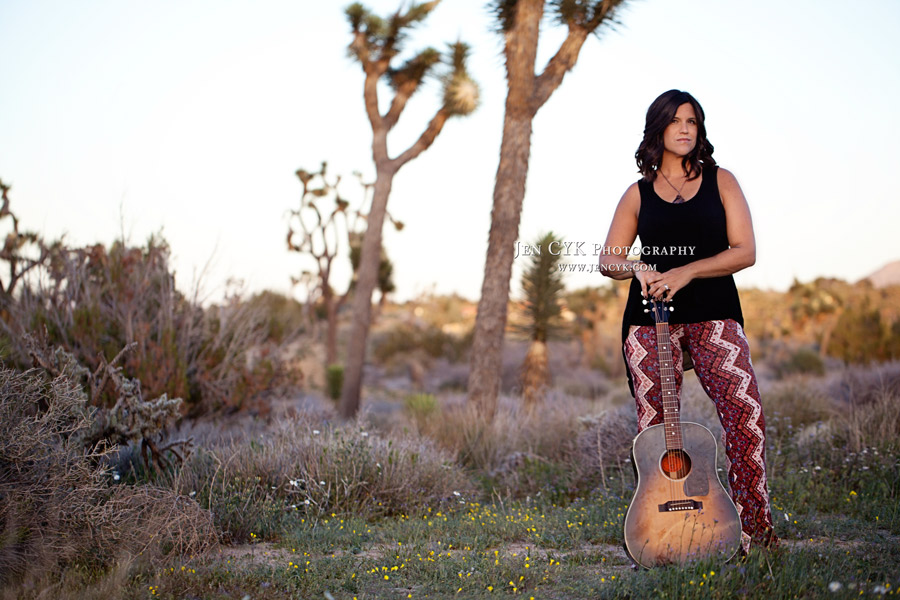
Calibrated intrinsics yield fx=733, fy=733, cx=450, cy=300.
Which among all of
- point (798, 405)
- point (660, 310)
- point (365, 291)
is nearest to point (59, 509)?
point (660, 310)

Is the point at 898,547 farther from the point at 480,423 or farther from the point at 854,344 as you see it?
the point at 854,344

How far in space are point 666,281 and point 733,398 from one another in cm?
61

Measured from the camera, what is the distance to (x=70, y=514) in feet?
11.1

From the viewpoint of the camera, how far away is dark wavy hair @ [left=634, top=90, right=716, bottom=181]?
11.1 feet

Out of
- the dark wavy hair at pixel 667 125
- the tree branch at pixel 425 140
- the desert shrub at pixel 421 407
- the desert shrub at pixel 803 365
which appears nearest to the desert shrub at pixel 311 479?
the dark wavy hair at pixel 667 125

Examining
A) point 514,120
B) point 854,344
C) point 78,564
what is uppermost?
point 514,120

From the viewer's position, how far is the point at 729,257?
3.24m

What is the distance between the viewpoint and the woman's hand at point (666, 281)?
3195mm

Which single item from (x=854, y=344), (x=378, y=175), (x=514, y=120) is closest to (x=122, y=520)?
(x=514, y=120)

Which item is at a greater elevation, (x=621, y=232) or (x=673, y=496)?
(x=621, y=232)

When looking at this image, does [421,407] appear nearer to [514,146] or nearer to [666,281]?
[514,146]

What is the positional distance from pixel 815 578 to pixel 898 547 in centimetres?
106

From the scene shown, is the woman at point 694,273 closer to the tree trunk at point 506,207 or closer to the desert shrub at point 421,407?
the tree trunk at point 506,207

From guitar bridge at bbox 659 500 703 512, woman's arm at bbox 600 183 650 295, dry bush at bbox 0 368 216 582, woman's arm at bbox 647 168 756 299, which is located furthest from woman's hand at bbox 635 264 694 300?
dry bush at bbox 0 368 216 582
